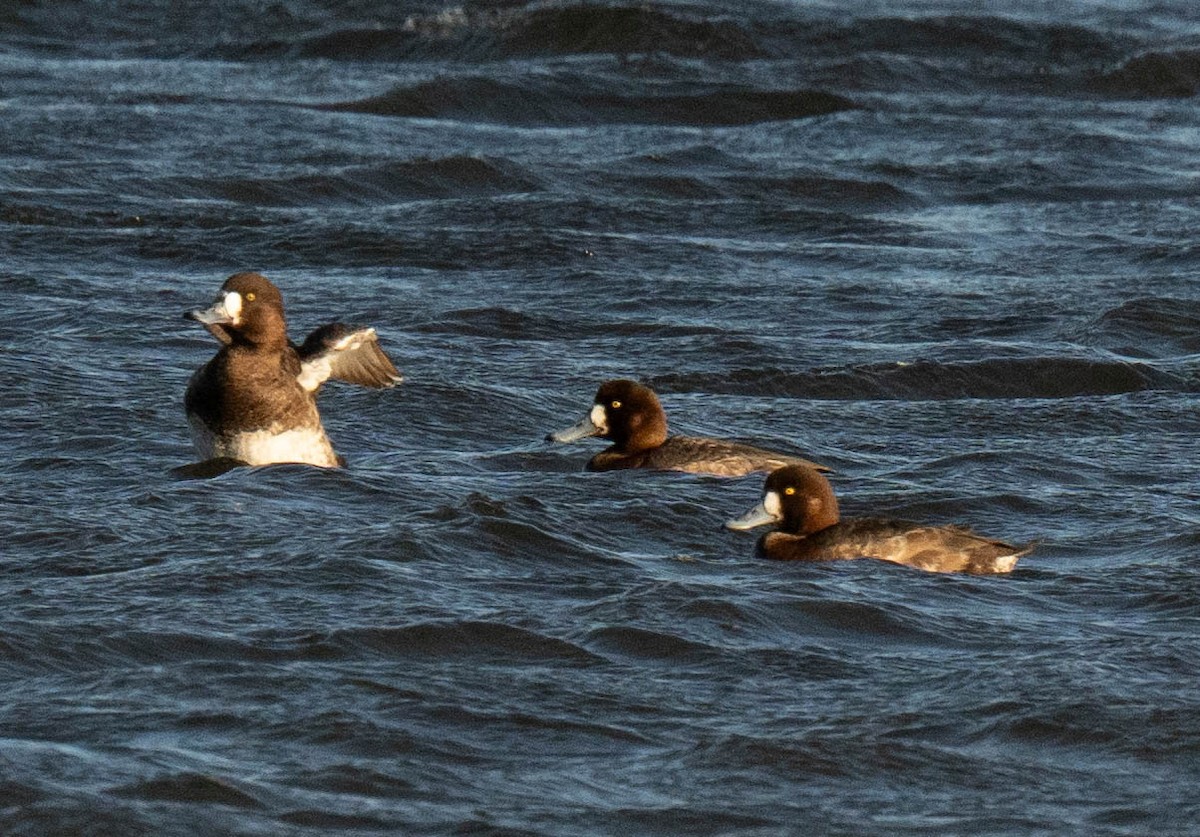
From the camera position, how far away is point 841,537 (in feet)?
28.6

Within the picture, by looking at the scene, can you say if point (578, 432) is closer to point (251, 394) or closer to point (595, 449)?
point (595, 449)

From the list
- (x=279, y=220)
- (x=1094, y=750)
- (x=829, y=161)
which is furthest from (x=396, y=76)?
(x=1094, y=750)

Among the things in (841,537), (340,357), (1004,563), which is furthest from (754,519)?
(340,357)

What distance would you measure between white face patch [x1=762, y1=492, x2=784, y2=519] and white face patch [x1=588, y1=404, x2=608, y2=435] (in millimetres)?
1693

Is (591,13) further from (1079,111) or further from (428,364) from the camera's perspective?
(428,364)

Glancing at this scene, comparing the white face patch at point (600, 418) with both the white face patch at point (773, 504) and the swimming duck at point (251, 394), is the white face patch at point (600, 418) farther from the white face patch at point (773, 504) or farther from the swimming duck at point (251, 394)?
the white face patch at point (773, 504)

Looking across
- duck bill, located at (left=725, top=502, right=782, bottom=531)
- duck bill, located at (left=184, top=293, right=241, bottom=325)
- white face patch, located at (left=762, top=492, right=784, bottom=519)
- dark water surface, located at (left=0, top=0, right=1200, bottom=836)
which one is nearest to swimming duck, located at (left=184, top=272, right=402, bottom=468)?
duck bill, located at (left=184, top=293, right=241, bottom=325)

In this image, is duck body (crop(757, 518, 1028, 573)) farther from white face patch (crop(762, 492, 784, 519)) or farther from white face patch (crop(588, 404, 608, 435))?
white face patch (crop(588, 404, 608, 435))

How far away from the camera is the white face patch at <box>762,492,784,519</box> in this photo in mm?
8812

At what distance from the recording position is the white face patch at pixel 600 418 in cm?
1043

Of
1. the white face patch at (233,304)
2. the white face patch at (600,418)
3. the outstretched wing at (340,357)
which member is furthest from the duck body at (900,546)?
the white face patch at (233,304)

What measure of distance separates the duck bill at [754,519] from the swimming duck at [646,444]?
3.32 ft

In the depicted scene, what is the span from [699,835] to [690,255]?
9480 millimetres

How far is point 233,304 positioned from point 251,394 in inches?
14.9
